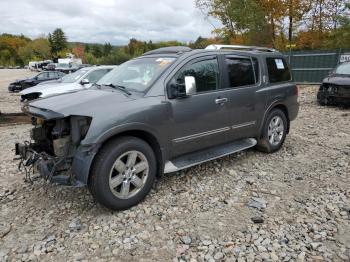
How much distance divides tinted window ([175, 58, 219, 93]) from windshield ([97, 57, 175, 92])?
9.5 inches

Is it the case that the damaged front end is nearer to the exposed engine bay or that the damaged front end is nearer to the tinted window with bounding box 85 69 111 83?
the exposed engine bay

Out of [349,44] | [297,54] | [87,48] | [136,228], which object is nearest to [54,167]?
[136,228]

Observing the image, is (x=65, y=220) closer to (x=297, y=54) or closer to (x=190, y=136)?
(x=190, y=136)

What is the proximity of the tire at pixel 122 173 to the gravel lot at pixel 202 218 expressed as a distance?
181 mm

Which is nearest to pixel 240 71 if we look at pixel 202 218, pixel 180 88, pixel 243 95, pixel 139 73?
pixel 243 95

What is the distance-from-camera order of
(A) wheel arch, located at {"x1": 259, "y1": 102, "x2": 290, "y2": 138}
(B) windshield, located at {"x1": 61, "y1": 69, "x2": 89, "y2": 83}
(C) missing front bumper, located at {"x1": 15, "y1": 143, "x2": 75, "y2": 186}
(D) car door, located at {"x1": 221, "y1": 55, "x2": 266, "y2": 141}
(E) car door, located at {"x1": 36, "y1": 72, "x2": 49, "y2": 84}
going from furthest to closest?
(E) car door, located at {"x1": 36, "y1": 72, "x2": 49, "y2": 84} < (B) windshield, located at {"x1": 61, "y1": 69, "x2": 89, "y2": 83} < (A) wheel arch, located at {"x1": 259, "y1": 102, "x2": 290, "y2": 138} < (D) car door, located at {"x1": 221, "y1": 55, "x2": 266, "y2": 141} < (C) missing front bumper, located at {"x1": 15, "y1": 143, "x2": 75, "y2": 186}

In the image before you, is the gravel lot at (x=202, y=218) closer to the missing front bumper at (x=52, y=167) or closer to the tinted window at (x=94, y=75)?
the missing front bumper at (x=52, y=167)

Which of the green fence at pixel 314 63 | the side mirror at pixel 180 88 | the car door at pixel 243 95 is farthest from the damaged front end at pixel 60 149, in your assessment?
the green fence at pixel 314 63

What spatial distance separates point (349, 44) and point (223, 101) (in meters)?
17.9

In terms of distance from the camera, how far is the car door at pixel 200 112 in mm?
4371

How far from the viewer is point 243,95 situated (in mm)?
5242

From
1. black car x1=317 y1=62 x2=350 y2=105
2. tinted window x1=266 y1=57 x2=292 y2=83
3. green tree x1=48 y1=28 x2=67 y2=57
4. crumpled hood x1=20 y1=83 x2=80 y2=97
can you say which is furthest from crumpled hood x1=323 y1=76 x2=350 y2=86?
green tree x1=48 y1=28 x2=67 y2=57

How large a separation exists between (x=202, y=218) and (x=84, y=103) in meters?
1.87

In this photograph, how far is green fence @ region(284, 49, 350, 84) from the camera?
55.1ft
